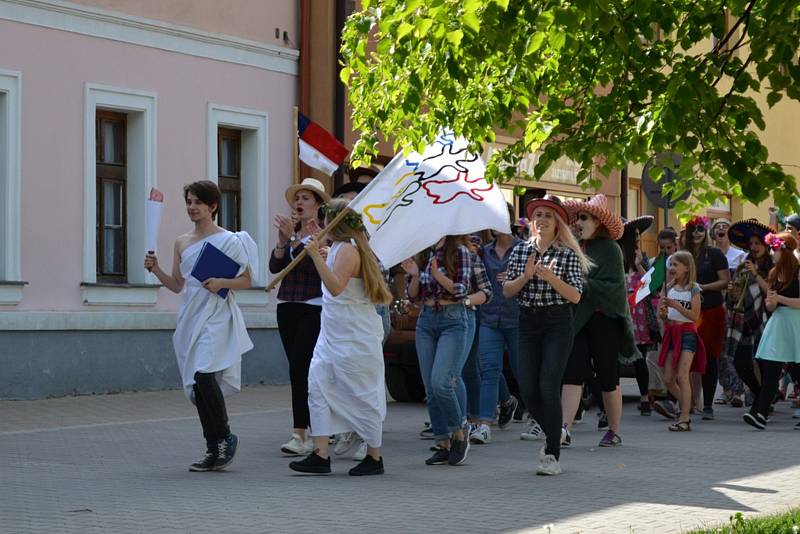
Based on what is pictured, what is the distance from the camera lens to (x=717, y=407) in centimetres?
1666

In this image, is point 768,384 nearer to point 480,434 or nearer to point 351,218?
point 480,434

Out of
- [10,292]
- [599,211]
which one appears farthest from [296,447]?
[10,292]

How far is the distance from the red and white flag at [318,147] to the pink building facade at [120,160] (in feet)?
18.2

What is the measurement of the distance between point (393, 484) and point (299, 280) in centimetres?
219

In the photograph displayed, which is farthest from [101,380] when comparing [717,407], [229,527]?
[229,527]

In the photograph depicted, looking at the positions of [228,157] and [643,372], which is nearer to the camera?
[643,372]

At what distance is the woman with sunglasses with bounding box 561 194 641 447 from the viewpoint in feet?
Answer: 38.9

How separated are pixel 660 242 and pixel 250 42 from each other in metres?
7.07

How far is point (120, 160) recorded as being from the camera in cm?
1905

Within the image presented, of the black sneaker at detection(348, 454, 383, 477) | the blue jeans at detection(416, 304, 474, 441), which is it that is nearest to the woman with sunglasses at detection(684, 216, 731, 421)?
the blue jeans at detection(416, 304, 474, 441)

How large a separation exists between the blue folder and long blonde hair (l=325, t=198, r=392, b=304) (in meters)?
0.69

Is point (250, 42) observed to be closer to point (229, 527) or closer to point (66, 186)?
point (66, 186)

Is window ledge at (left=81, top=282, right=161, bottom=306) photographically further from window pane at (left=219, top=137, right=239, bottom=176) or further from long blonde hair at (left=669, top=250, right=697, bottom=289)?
long blonde hair at (left=669, top=250, right=697, bottom=289)

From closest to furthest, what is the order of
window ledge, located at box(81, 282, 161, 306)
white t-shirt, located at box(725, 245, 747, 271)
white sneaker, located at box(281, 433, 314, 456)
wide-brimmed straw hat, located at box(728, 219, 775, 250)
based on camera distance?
white sneaker, located at box(281, 433, 314, 456)
wide-brimmed straw hat, located at box(728, 219, 775, 250)
white t-shirt, located at box(725, 245, 747, 271)
window ledge, located at box(81, 282, 161, 306)
